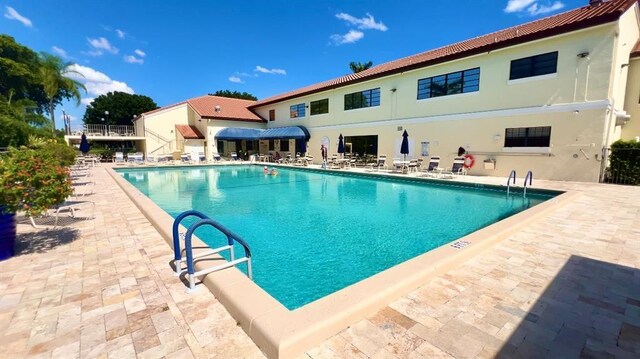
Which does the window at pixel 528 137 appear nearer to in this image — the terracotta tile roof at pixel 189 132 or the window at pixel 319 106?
the window at pixel 319 106

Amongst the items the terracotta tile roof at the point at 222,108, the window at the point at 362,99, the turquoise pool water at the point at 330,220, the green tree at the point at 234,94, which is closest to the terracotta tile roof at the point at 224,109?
the terracotta tile roof at the point at 222,108

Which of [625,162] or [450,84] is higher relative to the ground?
[450,84]

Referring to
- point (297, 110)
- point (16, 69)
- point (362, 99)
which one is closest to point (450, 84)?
point (362, 99)

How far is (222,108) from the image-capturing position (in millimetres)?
A: 34812

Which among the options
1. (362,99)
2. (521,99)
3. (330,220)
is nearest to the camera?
(330,220)

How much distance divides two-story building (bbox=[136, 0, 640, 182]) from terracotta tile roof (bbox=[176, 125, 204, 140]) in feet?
53.7

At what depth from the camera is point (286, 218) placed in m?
9.48

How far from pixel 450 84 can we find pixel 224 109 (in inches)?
1026

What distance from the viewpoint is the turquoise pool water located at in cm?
562

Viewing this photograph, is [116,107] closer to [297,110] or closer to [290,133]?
[297,110]

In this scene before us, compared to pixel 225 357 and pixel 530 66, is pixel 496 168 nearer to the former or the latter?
pixel 530 66

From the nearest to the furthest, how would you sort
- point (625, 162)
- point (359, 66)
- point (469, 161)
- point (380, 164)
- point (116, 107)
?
point (625, 162) < point (469, 161) < point (380, 164) < point (359, 66) < point (116, 107)

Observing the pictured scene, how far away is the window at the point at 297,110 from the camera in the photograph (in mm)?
29997

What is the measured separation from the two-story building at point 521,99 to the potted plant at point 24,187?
725 inches
